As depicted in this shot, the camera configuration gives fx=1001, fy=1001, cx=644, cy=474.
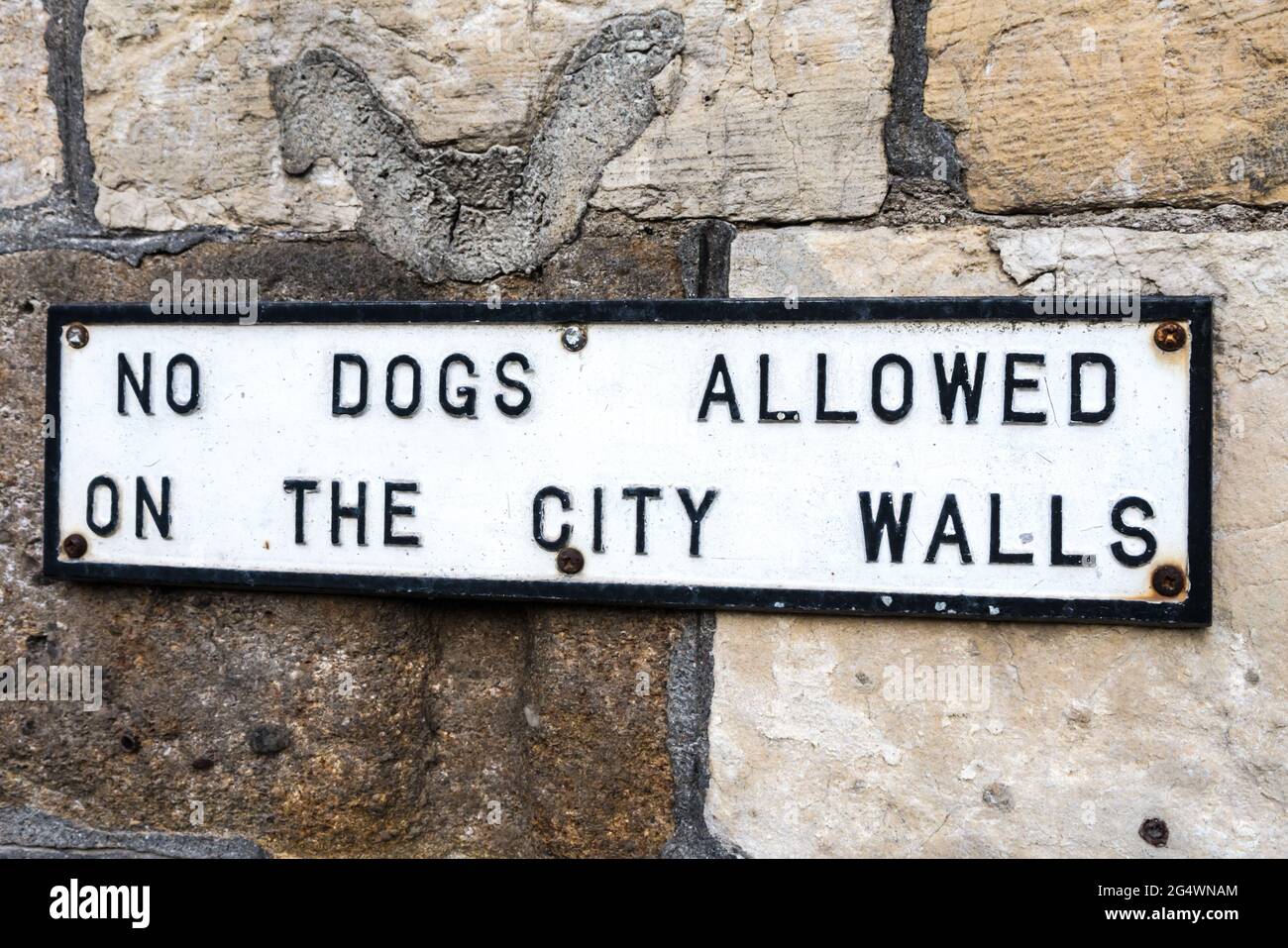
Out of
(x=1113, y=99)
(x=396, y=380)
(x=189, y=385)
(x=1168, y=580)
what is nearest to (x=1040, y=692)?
(x=1168, y=580)

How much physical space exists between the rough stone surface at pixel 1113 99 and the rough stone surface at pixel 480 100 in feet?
0.25

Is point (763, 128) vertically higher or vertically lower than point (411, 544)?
higher

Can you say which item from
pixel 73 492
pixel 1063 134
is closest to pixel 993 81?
pixel 1063 134

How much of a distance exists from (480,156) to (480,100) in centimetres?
5

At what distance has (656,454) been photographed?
2.85ft

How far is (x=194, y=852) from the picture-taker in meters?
0.97

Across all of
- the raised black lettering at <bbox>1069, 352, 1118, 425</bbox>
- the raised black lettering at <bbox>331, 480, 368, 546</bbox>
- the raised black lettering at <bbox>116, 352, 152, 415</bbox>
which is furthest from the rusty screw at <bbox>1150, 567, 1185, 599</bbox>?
the raised black lettering at <bbox>116, 352, 152, 415</bbox>

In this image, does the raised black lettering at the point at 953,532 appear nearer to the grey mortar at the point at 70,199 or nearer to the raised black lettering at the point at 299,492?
the raised black lettering at the point at 299,492

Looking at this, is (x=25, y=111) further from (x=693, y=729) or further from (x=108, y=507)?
(x=693, y=729)

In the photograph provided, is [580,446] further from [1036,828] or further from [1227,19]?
[1227,19]

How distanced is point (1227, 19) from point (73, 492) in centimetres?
110

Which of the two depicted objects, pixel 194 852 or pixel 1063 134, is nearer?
pixel 1063 134

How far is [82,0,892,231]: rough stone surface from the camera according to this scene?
0.87 meters

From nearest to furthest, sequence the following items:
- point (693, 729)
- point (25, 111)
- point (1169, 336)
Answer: point (1169, 336) < point (693, 729) < point (25, 111)
